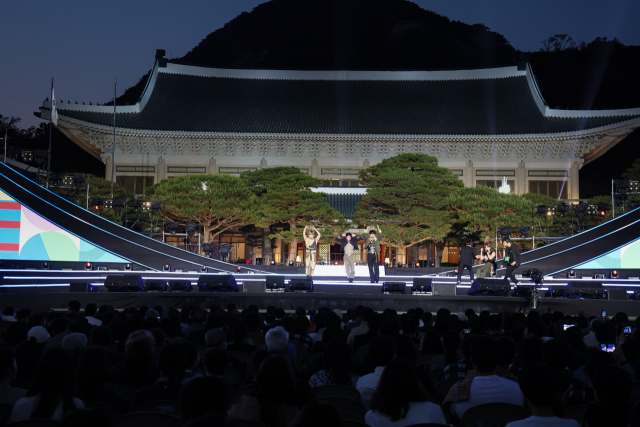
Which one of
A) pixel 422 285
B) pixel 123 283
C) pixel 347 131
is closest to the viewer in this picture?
pixel 123 283

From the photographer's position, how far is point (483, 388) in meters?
3.84

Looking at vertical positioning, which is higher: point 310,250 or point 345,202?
point 345,202

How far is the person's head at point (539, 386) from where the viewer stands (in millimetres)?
3102

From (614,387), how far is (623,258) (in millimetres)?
13381

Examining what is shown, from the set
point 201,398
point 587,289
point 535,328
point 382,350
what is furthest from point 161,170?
Result: point 201,398

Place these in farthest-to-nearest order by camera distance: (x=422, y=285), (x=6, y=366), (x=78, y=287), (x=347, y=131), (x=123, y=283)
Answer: (x=347, y=131) → (x=422, y=285) → (x=123, y=283) → (x=78, y=287) → (x=6, y=366)

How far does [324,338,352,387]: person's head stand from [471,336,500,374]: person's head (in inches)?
39.3

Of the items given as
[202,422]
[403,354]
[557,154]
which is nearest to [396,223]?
[557,154]

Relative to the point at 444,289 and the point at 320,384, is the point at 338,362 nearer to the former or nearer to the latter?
the point at 320,384

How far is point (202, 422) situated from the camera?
2.21 m

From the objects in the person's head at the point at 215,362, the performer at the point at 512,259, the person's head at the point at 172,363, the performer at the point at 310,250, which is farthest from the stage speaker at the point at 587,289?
the person's head at the point at 172,363

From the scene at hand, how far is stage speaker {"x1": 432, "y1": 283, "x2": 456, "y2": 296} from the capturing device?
13.9m

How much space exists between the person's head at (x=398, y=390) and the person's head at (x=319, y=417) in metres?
0.96

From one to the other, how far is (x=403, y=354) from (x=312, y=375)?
31.3 inches
